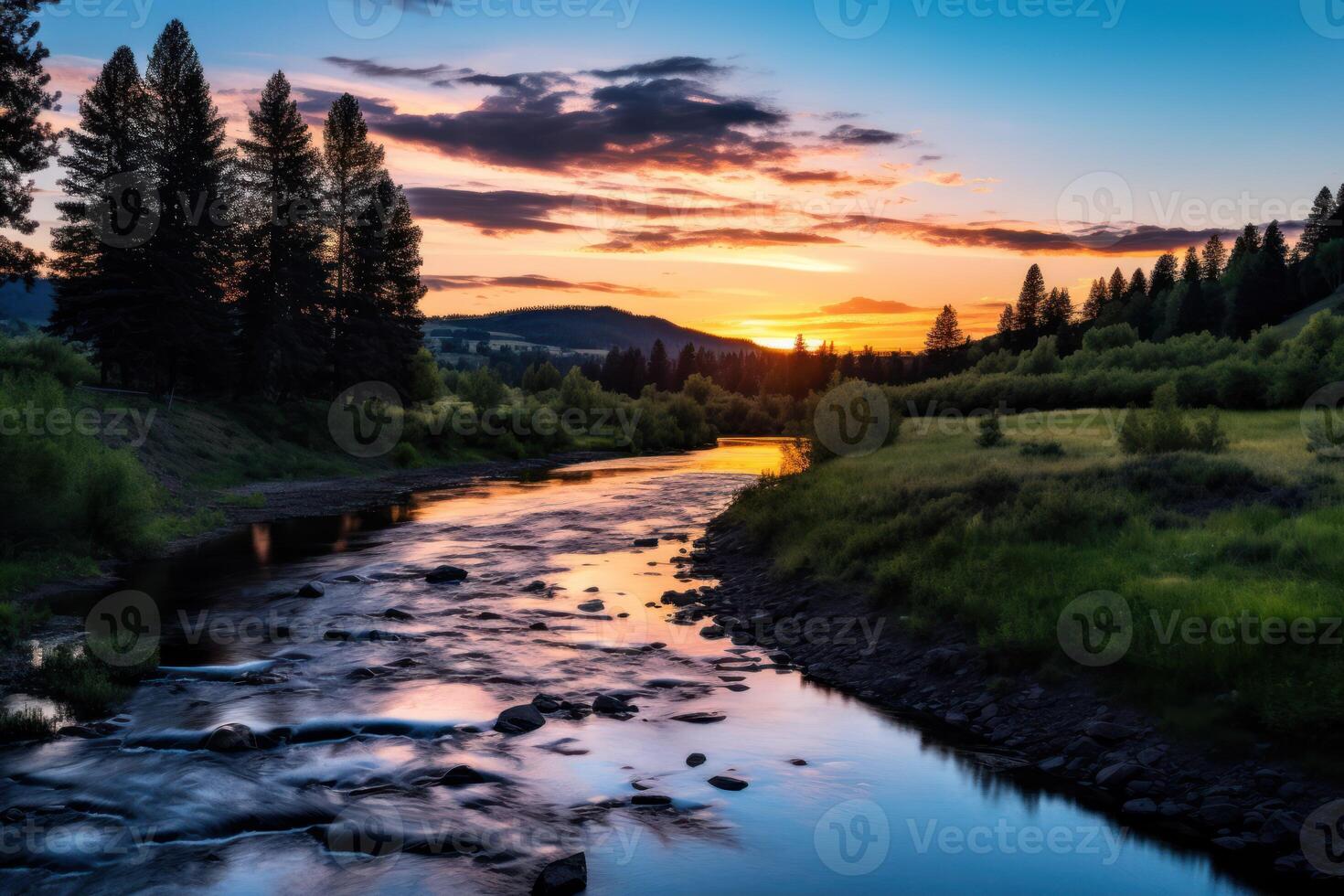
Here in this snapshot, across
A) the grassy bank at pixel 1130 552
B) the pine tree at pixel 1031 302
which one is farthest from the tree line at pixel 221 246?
the pine tree at pixel 1031 302

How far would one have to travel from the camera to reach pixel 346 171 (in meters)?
58.3

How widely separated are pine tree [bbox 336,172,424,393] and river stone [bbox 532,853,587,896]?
170ft

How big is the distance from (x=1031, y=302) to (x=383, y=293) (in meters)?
86.5

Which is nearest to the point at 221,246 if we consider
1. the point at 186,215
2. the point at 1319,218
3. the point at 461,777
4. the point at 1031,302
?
the point at 186,215

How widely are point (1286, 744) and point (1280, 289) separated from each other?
12097 centimetres

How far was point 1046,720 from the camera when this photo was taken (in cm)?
1316

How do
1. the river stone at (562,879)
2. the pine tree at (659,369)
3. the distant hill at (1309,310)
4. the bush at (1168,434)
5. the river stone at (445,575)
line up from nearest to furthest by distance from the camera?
the river stone at (562,879), the river stone at (445,575), the bush at (1168,434), the distant hill at (1309,310), the pine tree at (659,369)

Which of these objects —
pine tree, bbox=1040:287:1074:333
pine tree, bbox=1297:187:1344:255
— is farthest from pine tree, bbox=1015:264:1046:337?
pine tree, bbox=1297:187:1344:255

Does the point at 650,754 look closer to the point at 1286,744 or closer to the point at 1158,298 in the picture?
the point at 1286,744

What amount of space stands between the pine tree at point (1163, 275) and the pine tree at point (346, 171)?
→ 383 feet

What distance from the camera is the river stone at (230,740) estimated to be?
485 inches

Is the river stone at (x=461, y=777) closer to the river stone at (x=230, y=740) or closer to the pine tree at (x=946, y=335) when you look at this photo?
the river stone at (x=230, y=740)

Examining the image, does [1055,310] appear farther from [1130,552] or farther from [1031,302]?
[1130,552]

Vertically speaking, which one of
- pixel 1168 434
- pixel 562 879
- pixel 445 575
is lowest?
pixel 562 879
